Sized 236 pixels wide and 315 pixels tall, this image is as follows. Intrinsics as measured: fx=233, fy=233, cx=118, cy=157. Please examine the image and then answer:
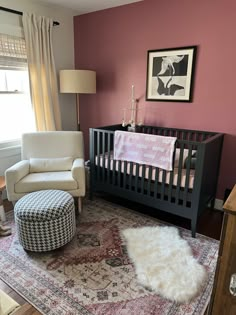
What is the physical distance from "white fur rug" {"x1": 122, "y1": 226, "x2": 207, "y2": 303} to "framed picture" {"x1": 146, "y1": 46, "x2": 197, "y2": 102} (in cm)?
158

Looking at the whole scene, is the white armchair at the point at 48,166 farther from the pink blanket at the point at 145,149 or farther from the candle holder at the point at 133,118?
the candle holder at the point at 133,118

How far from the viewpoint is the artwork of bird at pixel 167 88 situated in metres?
2.80

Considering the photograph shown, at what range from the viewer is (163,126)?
3047 mm

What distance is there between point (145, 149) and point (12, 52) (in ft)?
6.63

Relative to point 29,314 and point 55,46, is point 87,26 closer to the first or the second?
point 55,46

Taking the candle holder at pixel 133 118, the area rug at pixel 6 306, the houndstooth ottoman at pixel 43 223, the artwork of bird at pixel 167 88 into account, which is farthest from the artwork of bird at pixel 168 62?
the area rug at pixel 6 306

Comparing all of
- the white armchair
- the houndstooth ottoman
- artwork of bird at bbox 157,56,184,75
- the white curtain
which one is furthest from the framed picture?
the houndstooth ottoman

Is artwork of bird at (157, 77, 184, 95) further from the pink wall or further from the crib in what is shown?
the crib

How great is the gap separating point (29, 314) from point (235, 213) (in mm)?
1021

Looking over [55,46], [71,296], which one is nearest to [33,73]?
[55,46]

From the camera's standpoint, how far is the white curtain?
9.66 ft

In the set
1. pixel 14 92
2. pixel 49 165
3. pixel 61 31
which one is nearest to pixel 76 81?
pixel 14 92

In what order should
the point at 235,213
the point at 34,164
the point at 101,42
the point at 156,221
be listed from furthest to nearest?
the point at 101,42
the point at 34,164
the point at 156,221
the point at 235,213

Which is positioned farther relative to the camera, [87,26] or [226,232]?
[87,26]
